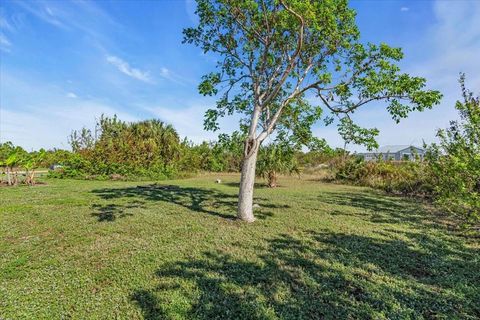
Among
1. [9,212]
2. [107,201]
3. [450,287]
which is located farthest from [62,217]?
[450,287]

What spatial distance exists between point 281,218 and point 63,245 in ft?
16.1

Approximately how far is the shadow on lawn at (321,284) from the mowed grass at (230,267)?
1cm

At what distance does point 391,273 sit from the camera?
3822 millimetres

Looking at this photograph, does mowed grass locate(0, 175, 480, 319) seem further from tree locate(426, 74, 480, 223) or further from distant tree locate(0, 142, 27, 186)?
distant tree locate(0, 142, 27, 186)

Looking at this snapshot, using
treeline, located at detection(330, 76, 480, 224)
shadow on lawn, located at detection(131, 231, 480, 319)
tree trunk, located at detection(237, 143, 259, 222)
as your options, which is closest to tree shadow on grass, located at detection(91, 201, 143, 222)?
tree trunk, located at detection(237, 143, 259, 222)

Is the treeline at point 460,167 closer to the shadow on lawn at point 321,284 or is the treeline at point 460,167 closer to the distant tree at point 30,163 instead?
the shadow on lawn at point 321,284

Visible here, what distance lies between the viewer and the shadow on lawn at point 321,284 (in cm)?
287

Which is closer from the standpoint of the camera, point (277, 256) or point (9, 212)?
point (277, 256)

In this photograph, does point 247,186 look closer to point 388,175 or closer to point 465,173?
point 465,173

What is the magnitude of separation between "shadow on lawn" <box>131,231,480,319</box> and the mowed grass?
15 mm

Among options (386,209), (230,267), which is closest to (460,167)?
(230,267)

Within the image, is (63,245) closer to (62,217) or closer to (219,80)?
(62,217)

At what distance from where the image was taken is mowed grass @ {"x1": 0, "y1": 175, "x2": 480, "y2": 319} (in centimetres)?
292

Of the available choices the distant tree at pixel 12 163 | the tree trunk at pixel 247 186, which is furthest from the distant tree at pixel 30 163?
the tree trunk at pixel 247 186
